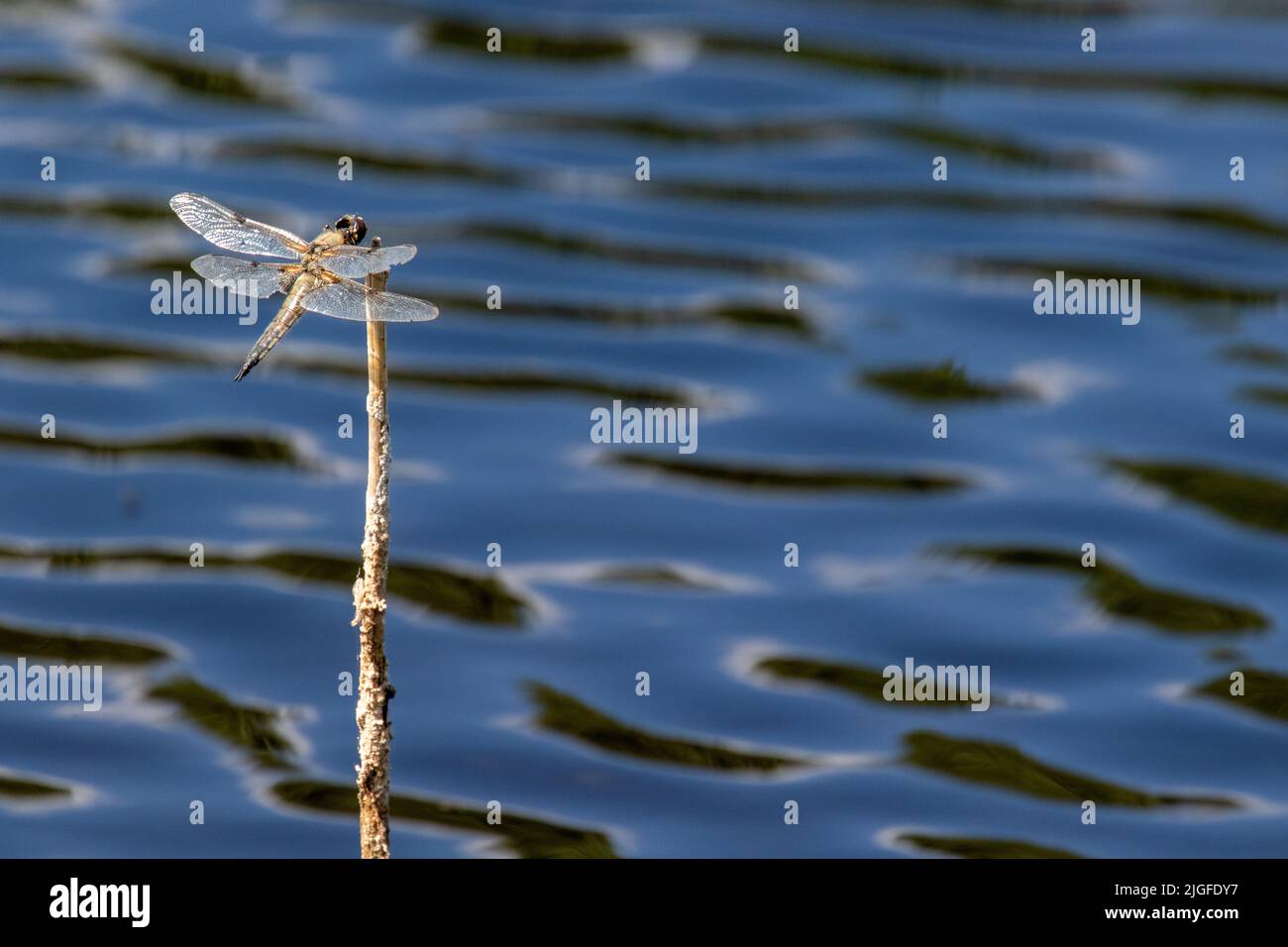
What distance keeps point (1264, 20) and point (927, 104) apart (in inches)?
138

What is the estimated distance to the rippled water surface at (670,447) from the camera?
9.71 m

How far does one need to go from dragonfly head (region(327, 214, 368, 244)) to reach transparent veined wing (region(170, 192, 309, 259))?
45 centimetres

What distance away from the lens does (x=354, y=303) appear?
7129mm

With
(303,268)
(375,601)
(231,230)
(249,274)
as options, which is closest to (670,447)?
(231,230)

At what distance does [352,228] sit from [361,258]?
0.13 m

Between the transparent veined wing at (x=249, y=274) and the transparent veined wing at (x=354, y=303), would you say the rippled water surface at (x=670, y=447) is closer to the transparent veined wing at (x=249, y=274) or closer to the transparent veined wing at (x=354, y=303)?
the transparent veined wing at (x=249, y=274)

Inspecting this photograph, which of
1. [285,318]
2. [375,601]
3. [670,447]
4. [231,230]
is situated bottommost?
[375,601]

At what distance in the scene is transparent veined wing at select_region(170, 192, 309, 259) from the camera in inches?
307

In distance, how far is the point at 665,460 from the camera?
1216 cm

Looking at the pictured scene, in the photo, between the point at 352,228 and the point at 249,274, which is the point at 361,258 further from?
the point at 249,274

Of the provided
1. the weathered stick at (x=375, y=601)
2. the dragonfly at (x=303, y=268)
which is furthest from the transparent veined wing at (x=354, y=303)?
the weathered stick at (x=375, y=601)

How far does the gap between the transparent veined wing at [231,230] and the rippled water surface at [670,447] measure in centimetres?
285

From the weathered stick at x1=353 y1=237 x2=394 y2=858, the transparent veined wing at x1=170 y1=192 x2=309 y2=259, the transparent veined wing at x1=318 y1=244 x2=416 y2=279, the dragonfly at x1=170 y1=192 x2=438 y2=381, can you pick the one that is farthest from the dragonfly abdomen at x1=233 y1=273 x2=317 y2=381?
the weathered stick at x1=353 y1=237 x2=394 y2=858
